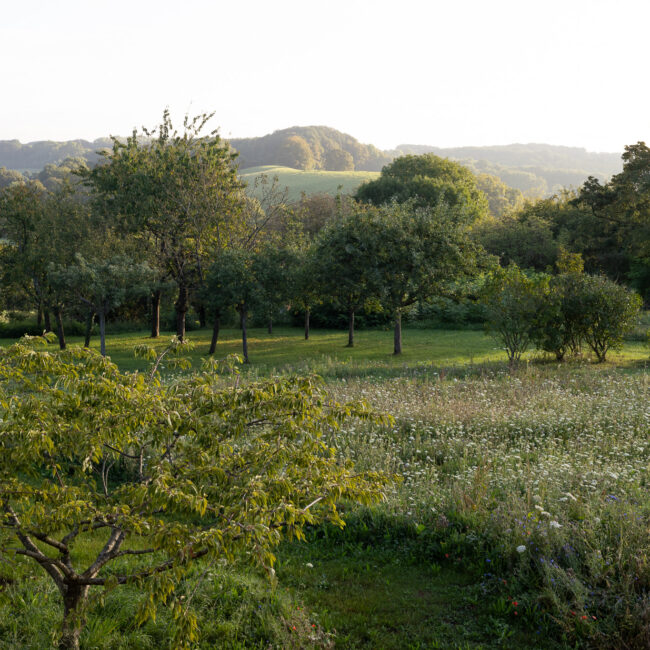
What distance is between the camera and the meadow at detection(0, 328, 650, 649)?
4734mm

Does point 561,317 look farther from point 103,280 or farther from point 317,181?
point 317,181

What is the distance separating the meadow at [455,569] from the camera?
4734mm

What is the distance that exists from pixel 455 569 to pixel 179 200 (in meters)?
25.0

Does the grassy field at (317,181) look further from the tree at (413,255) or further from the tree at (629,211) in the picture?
the tree at (413,255)

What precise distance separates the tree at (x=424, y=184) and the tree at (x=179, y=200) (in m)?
24.2

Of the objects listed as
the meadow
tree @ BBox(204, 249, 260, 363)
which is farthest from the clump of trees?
tree @ BBox(204, 249, 260, 363)

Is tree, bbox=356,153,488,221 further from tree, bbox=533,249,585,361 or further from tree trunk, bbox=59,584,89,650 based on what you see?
tree trunk, bbox=59,584,89,650

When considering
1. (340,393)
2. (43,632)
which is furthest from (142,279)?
(43,632)

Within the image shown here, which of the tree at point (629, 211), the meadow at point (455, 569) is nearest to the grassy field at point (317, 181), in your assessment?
the tree at point (629, 211)

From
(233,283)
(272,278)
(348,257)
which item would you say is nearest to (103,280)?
(233,283)

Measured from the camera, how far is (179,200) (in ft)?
89.5

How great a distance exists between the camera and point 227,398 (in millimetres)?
4293

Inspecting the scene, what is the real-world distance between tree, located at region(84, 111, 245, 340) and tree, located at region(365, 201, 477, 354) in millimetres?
8887

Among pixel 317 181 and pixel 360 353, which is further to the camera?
pixel 317 181
